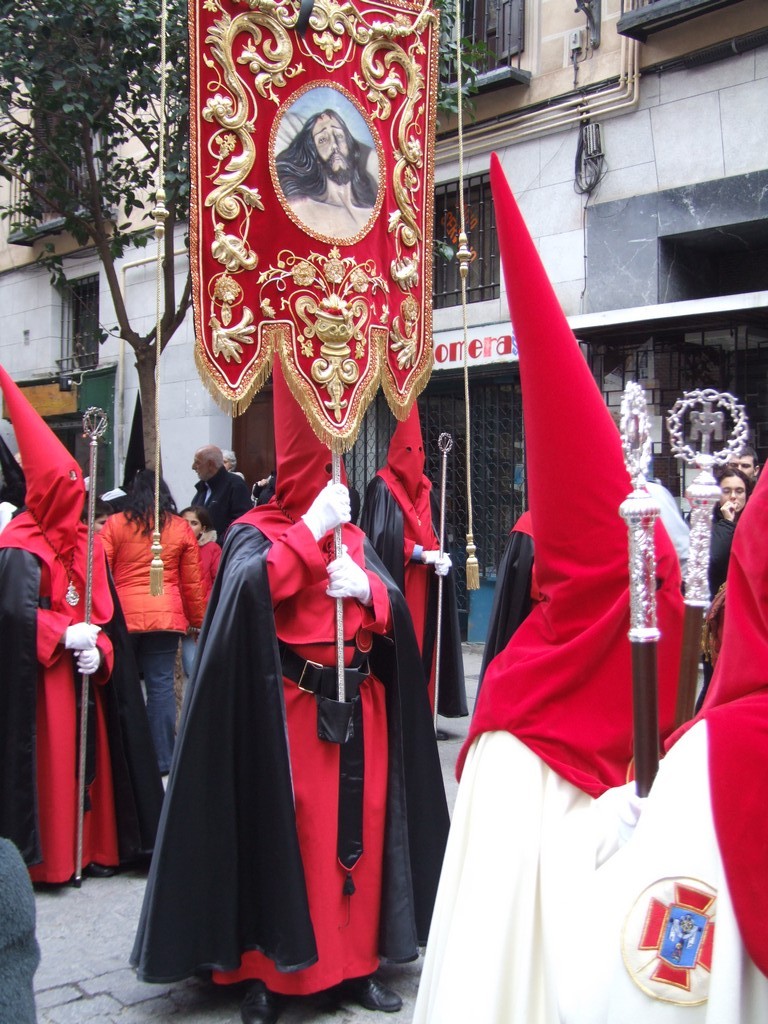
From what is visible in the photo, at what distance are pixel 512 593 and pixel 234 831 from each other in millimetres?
2288

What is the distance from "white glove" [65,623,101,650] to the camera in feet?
16.6

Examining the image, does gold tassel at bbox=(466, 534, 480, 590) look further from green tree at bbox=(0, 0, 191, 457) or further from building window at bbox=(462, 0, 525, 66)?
building window at bbox=(462, 0, 525, 66)

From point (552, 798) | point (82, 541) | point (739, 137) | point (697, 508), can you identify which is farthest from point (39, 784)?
point (739, 137)

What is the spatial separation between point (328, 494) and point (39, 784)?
2336 mm

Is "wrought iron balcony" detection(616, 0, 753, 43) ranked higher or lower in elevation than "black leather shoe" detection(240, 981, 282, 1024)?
higher

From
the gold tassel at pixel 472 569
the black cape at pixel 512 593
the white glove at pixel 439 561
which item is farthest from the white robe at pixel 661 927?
the white glove at pixel 439 561

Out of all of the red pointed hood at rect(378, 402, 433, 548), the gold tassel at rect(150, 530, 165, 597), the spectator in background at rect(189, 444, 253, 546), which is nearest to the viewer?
the gold tassel at rect(150, 530, 165, 597)

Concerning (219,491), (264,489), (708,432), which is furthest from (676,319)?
(708,432)

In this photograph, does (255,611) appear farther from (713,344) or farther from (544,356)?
(713,344)

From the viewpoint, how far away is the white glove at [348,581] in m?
3.86

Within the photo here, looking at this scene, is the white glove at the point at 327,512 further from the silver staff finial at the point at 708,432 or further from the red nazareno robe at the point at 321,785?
the silver staff finial at the point at 708,432

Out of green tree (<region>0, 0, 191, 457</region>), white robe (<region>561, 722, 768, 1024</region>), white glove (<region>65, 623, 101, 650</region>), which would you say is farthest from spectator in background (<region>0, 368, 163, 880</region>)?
green tree (<region>0, 0, 191, 457</region>)

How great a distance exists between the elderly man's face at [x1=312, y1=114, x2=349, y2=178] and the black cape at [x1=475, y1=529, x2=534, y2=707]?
2.19m

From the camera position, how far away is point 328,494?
12.8ft
